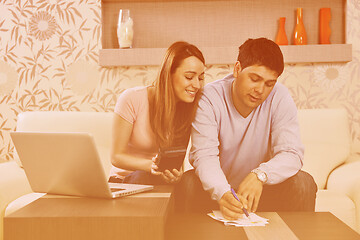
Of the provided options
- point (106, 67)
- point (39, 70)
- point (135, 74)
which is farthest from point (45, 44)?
point (135, 74)

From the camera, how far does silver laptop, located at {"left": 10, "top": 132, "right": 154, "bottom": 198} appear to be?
118 centimetres

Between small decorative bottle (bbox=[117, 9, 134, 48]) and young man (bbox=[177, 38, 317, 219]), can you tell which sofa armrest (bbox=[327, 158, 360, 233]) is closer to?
young man (bbox=[177, 38, 317, 219])

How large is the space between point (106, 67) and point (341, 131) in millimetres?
1548

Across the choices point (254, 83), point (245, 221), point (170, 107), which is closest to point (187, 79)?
point (170, 107)

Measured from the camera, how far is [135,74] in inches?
113

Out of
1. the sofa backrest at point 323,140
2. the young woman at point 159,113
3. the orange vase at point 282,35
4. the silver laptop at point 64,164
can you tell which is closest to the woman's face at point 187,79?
the young woman at point 159,113

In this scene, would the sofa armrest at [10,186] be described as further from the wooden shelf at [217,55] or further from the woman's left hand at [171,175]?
the wooden shelf at [217,55]

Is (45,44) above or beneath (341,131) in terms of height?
above

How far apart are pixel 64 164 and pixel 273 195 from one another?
0.88m

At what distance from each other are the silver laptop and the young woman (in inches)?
19.8

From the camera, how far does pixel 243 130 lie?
6.08 ft

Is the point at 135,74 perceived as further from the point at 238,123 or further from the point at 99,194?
the point at 99,194

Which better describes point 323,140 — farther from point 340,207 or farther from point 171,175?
point 171,175

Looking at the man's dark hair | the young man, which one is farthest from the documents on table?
the man's dark hair
